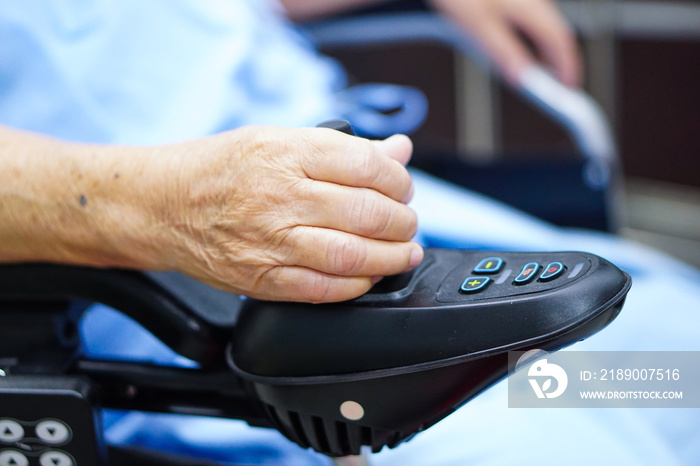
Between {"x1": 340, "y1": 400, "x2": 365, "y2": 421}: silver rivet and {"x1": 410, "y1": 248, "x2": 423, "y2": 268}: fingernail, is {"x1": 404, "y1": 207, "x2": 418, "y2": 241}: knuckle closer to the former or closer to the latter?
{"x1": 410, "y1": 248, "x2": 423, "y2": 268}: fingernail

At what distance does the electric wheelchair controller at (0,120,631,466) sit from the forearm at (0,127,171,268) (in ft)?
0.05

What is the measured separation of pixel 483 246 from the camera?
78 cm

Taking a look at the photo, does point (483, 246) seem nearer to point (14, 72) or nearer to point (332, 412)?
point (332, 412)

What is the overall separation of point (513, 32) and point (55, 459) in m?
0.88

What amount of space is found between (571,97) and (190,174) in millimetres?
723

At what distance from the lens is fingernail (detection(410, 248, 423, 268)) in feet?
1.39

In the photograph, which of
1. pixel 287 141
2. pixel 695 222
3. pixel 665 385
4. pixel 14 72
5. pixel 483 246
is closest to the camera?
pixel 287 141

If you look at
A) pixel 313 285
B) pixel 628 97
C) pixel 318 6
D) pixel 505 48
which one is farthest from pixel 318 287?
pixel 628 97

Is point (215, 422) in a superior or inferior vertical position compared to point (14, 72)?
inferior

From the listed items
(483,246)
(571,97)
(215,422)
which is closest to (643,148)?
(571,97)

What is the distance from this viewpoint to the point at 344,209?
15.6 inches

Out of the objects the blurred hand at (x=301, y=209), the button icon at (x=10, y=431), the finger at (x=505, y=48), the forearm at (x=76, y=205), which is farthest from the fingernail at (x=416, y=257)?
the finger at (x=505, y=48)

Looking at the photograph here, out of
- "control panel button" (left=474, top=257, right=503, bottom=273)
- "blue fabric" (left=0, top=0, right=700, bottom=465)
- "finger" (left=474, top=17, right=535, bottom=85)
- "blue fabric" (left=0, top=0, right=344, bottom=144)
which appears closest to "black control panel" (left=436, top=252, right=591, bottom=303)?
"control panel button" (left=474, top=257, right=503, bottom=273)

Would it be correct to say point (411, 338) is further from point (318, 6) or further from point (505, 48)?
point (318, 6)
